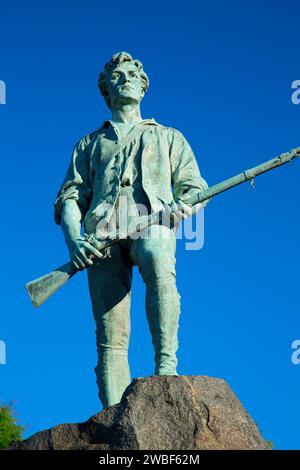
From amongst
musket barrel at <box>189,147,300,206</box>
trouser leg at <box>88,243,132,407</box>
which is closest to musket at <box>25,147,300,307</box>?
musket barrel at <box>189,147,300,206</box>

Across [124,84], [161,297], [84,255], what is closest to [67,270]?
[84,255]

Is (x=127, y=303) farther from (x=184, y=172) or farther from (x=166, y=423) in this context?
(x=166, y=423)

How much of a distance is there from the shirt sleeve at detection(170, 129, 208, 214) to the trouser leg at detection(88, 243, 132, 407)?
0.92 meters

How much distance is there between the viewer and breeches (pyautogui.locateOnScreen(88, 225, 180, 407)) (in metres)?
8.64

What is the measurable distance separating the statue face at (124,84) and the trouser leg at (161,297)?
1991 millimetres

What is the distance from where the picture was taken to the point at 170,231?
365 inches

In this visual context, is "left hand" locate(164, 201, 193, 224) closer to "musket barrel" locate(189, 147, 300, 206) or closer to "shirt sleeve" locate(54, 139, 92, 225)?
"musket barrel" locate(189, 147, 300, 206)

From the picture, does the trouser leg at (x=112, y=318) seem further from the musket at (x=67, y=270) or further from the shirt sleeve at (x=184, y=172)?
the shirt sleeve at (x=184, y=172)

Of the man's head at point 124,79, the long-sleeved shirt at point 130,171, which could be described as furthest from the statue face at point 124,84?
the long-sleeved shirt at point 130,171

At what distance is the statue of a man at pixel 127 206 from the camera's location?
345 inches
